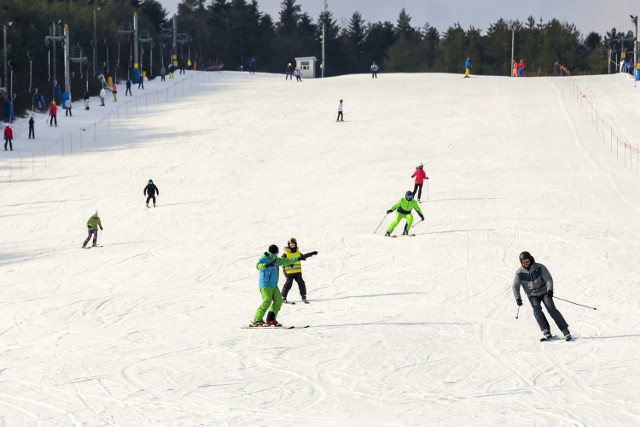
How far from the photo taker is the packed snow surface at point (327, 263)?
449 inches

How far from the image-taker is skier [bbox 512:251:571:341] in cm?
1363

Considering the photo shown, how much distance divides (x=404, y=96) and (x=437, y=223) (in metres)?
25.7

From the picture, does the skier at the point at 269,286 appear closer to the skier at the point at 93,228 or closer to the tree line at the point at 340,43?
the skier at the point at 93,228

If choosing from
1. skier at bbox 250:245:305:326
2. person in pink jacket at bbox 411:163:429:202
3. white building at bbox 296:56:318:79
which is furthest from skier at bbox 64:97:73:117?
skier at bbox 250:245:305:326

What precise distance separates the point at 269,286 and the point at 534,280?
140 inches

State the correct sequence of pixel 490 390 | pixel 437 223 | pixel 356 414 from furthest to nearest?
pixel 437 223 < pixel 490 390 < pixel 356 414

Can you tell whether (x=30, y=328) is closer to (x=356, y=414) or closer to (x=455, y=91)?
(x=356, y=414)

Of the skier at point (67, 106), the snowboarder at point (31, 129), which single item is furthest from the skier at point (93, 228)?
the skier at point (67, 106)

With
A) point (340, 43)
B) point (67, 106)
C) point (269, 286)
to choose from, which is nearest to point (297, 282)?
point (269, 286)

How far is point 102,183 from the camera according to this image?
3288 centimetres

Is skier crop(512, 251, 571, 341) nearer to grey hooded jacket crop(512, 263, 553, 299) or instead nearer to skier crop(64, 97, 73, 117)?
grey hooded jacket crop(512, 263, 553, 299)

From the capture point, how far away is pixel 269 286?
14.8m

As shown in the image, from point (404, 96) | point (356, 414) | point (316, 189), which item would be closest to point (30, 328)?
point (356, 414)

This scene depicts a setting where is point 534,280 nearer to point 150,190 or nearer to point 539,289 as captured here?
point 539,289
